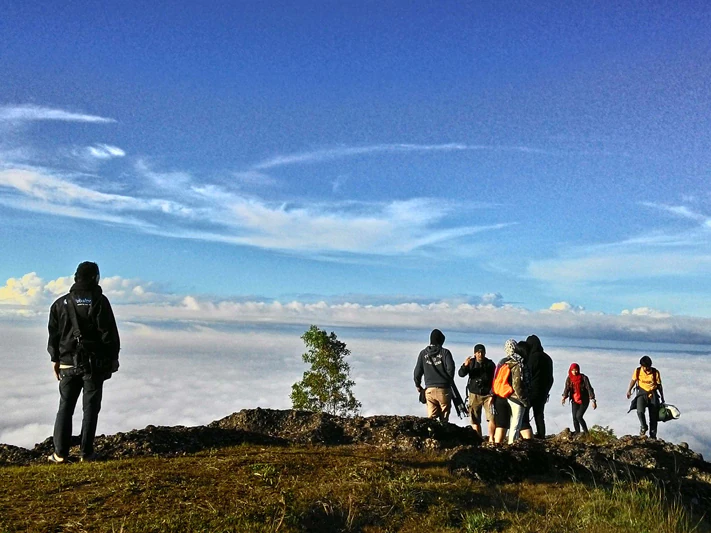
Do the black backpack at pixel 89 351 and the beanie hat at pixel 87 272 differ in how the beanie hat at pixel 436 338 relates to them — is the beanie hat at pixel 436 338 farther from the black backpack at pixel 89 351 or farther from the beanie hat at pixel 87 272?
the beanie hat at pixel 87 272

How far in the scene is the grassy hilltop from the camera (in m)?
7.80

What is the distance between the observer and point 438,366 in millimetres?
15656

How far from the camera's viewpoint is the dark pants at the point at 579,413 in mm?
20142

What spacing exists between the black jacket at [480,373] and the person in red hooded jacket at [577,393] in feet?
15.9

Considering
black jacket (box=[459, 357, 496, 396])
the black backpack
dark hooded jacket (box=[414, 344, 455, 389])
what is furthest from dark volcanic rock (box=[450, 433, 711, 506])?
the black backpack

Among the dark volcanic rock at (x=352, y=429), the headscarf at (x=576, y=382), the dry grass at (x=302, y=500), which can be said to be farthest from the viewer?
the headscarf at (x=576, y=382)

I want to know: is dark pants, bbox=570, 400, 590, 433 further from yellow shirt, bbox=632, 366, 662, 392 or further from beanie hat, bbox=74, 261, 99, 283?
beanie hat, bbox=74, 261, 99, 283

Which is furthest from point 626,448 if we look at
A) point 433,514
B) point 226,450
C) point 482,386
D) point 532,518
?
point 226,450

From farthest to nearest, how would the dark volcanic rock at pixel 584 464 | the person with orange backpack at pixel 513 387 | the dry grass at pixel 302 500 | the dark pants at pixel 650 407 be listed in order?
the dark pants at pixel 650 407
the person with orange backpack at pixel 513 387
the dark volcanic rock at pixel 584 464
the dry grass at pixel 302 500

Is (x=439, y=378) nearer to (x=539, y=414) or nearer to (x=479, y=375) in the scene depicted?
(x=479, y=375)

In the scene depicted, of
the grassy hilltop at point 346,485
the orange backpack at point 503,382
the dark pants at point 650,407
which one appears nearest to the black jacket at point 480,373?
the orange backpack at point 503,382

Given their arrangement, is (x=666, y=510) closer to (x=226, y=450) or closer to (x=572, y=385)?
(x=226, y=450)

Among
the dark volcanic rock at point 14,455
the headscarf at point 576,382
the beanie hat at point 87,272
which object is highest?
the beanie hat at point 87,272

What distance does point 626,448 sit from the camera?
13.5 m
